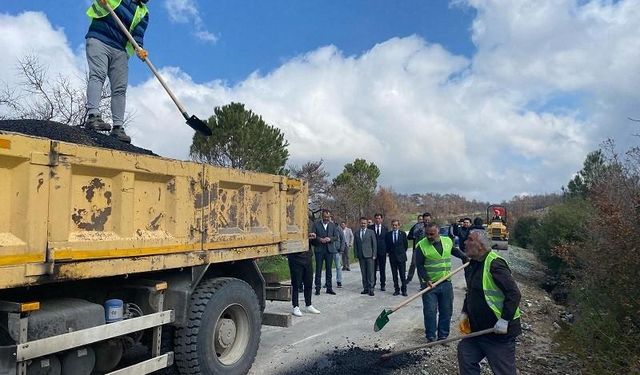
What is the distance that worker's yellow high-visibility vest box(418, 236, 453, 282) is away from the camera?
7098 mm

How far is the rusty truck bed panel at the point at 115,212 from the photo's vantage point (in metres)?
3.10

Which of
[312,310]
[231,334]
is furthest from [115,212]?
[312,310]

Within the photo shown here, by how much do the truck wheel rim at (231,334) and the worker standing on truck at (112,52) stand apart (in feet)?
7.00

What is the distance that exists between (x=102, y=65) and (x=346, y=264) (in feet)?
38.7

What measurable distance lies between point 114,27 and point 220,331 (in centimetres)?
338

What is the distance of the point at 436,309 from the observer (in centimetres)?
716

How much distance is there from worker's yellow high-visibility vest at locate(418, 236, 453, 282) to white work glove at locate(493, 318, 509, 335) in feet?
8.91

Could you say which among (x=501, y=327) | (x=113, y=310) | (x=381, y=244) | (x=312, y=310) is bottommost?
(x=312, y=310)

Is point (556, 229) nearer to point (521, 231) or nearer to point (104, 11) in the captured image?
point (521, 231)

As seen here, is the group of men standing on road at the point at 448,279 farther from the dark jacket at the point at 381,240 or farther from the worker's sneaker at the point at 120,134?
the worker's sneaker at the point at 120,134

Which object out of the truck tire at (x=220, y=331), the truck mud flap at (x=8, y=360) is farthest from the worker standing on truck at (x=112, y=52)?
the truck mud flap at (x=8, y=360)

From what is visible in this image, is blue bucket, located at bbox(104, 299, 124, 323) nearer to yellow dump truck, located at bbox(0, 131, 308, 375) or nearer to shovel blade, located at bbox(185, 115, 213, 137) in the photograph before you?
yellow dump truck, located at bbox(0, 131, 308, 375)

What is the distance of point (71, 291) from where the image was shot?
3814mm

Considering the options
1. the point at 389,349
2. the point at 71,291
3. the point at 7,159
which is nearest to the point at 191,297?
the point at 71,291
